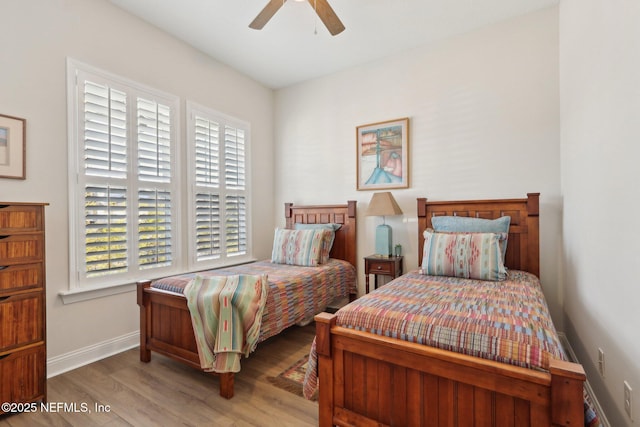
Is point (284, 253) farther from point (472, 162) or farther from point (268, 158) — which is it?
point (472, 162)

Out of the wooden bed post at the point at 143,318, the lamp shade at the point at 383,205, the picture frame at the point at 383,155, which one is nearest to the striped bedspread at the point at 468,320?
the lamp shade at the point at 383,205

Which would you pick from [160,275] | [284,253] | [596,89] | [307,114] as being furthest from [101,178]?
[596,89]

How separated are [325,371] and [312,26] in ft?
9.74

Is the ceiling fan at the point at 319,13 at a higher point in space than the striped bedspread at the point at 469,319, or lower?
higher

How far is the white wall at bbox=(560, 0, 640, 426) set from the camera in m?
1.29

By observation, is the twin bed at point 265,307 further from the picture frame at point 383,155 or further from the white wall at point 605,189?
the white wall at point 605,189

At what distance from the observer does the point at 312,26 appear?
116 inches

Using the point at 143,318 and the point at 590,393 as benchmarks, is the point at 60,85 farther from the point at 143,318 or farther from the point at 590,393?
the point at 590,393

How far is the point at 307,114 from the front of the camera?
4.11 meters

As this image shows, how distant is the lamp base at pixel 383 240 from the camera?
129 inches

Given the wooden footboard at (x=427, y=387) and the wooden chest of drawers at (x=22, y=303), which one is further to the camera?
the wooden chest of drawers at (x=22, y=303)

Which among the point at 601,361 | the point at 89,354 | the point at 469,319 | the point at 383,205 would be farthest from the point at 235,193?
the point at 601,361

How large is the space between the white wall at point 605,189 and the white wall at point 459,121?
0.37m

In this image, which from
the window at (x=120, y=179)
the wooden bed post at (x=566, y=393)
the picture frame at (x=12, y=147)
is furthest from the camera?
the window at (x=120, y=179)
